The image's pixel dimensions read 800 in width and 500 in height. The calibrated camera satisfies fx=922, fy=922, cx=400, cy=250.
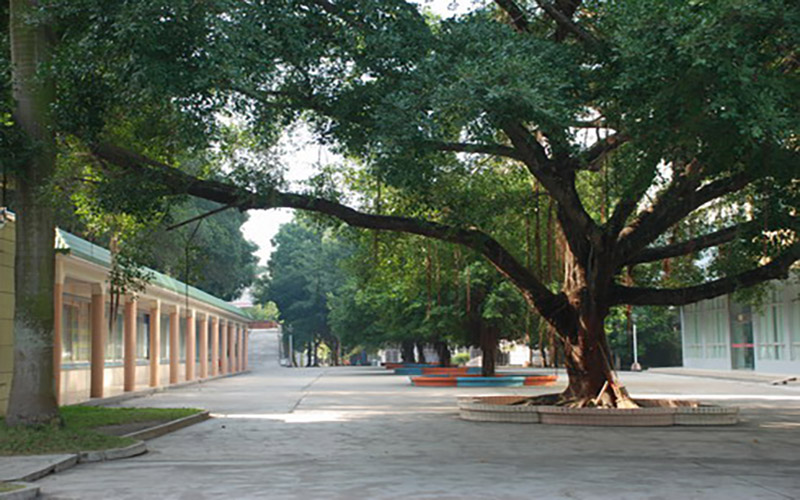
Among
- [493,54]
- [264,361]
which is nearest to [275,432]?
[493,54]

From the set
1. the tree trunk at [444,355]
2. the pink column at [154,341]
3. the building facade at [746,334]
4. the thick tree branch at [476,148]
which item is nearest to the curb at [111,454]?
the thick tree branch at [476,148]

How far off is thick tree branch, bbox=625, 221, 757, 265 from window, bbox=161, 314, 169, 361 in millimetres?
26008

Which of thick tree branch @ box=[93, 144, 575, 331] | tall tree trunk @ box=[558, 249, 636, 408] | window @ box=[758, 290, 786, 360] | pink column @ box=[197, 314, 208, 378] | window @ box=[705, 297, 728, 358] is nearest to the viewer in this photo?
thick tree branch @ box=[93, 144, 575, 331]

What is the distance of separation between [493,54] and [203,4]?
→ 3838mm

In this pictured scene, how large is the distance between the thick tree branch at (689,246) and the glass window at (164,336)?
26008 mm

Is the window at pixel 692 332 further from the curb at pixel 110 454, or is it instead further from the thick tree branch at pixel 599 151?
the curb at pixel 110 454

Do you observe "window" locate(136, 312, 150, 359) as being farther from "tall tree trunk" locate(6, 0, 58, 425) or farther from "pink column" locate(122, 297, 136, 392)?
"tall tree trunk" locate(6, 0, 58, 425)

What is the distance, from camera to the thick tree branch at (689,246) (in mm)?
17500

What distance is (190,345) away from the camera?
41.2 m

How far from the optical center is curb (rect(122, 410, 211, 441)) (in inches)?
623

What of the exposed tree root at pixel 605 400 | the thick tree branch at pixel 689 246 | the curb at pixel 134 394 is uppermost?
the thick tree branch at pixel 689 246

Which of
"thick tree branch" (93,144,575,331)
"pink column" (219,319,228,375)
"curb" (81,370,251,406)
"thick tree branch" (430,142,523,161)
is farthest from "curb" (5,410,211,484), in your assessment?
"pink column" (219,319,228,375)

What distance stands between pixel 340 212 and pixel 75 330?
43.9 ft

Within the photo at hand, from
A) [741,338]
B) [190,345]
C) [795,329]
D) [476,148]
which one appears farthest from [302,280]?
[476,148]
